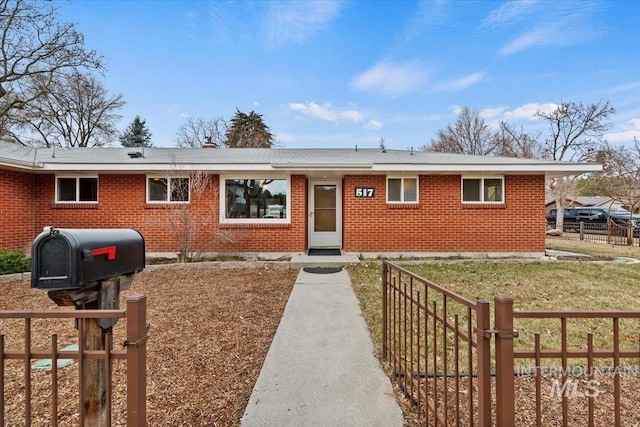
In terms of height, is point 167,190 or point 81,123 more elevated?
point 81,123

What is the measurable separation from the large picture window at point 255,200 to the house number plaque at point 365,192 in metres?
2.29

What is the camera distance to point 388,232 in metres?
8.93

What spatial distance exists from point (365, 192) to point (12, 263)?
8932 millimetres

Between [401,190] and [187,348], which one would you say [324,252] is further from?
[187,348]

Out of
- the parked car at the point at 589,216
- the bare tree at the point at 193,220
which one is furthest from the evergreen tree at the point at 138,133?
the parked car at the point at 589,216

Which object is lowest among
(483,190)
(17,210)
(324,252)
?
(324,252)

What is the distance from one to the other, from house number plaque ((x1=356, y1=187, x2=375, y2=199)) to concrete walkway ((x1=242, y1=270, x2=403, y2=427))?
16.1ft

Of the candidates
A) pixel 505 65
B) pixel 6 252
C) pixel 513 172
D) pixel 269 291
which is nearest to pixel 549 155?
pixel 505 65

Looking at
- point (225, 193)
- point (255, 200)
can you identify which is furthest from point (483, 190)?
point (225, 193)

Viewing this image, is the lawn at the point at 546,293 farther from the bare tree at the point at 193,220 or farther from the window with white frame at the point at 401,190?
the bare tree at the point at 193,220

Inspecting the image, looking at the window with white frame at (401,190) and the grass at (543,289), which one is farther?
the window with white frame at (401,190)

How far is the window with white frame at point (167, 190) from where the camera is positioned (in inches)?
344

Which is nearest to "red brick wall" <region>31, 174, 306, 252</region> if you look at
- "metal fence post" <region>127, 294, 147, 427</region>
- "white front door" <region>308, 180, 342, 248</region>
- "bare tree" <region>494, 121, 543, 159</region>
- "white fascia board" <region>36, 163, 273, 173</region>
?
"white fascia board" <region>36, 163, 273, 173</region>

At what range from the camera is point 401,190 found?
9.01m
